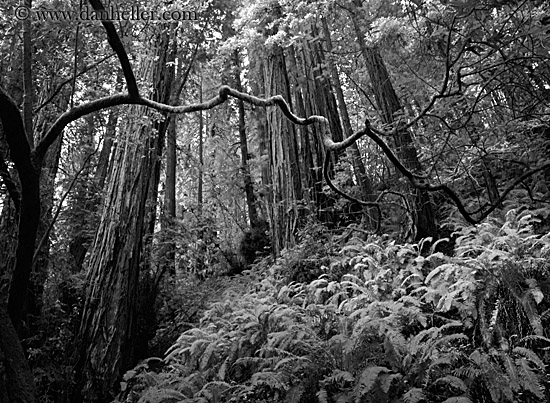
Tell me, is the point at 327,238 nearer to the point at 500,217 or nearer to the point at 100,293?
the point at 500,217

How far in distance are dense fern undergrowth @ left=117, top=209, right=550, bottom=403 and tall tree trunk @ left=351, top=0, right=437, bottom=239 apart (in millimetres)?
743

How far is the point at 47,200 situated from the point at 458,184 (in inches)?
250

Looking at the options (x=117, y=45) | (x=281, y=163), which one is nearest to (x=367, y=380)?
(x=117, y=45)

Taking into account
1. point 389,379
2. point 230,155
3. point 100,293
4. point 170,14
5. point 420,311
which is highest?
point 230,155

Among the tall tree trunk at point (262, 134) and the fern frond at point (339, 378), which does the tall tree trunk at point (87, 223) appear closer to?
the fern frond at point (339, 378)

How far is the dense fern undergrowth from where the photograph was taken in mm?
3326

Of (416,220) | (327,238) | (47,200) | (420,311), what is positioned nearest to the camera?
(420,311)

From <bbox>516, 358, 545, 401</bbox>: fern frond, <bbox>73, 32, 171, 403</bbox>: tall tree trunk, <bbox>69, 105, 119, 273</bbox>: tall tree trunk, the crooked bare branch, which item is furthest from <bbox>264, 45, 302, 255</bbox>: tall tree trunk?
the crooked bare branch

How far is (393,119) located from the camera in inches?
257


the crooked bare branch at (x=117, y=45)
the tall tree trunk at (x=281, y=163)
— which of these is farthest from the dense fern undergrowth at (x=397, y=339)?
the crooked bare branch at (x=117, y=45)

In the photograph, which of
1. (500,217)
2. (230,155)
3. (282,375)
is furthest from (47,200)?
(230,155)

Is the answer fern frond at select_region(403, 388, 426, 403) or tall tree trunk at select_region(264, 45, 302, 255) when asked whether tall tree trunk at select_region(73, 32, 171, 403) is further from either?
fern frond at select_region(403, 388, 426, 403)

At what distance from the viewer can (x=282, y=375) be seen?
3.70 meters

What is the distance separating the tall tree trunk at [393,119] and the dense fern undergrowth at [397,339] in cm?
74
